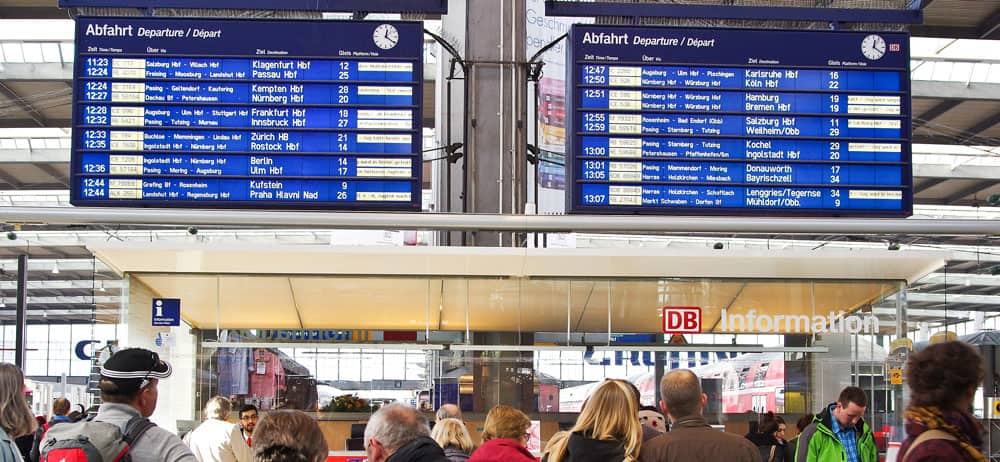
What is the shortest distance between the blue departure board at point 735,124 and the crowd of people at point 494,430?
2101 millimetres

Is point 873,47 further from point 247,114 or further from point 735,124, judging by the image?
point 247,114

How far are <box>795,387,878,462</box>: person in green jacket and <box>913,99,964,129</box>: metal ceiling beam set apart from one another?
39.5 feet

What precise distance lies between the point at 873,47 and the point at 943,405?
5139 millimetres

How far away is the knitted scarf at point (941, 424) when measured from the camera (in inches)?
99.5

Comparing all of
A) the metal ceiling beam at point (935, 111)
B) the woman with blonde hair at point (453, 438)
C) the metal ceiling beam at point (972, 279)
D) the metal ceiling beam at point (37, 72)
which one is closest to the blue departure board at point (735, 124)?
the woman with blonde hair at point (453, 438)

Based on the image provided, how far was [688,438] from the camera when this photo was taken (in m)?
4.31

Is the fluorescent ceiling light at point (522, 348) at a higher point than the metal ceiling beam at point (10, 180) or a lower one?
lower

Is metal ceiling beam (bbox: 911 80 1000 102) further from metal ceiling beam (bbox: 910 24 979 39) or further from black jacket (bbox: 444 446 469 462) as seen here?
black jacket (bbox: 444 446 469 462)

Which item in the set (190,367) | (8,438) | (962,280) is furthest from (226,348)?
(962,280)

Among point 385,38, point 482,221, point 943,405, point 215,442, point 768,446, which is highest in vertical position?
point 385,38

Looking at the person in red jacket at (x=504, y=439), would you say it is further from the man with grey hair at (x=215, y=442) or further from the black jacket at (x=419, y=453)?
the man with grey hair at (x=215, y=442)

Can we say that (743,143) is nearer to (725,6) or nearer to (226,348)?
(725,6)

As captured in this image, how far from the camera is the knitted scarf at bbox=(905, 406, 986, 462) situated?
8.29 feet

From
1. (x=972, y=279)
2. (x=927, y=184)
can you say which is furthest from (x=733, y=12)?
(x=972, y=279)
